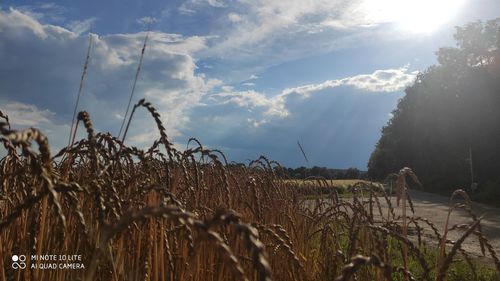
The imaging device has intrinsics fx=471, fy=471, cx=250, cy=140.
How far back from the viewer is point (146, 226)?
241cm

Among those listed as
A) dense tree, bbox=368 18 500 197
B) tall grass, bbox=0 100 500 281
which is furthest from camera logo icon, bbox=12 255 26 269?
dense tree, bbox=368 18 500 197

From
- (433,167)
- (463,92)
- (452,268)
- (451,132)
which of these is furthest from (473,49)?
(452,268)

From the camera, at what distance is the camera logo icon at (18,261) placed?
1966mm

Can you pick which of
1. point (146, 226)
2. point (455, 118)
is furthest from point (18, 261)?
point (455, 118)

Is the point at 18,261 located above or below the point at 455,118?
below

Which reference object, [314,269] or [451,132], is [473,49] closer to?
[451,132]

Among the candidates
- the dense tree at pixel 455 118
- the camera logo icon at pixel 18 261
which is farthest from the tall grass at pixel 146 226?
the dense tree at pixel 455 118

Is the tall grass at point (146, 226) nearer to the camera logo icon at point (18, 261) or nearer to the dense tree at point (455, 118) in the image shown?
the camera logo icon at point (18, 261)

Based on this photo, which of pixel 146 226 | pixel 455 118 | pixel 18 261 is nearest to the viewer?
pixel 18 261

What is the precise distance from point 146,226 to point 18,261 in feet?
2.00

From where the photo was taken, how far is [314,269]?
3109 mm

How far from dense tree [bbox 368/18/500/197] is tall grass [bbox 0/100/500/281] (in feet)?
95.7

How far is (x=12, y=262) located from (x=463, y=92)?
33908mm

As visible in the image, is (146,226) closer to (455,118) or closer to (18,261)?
(18,261)
